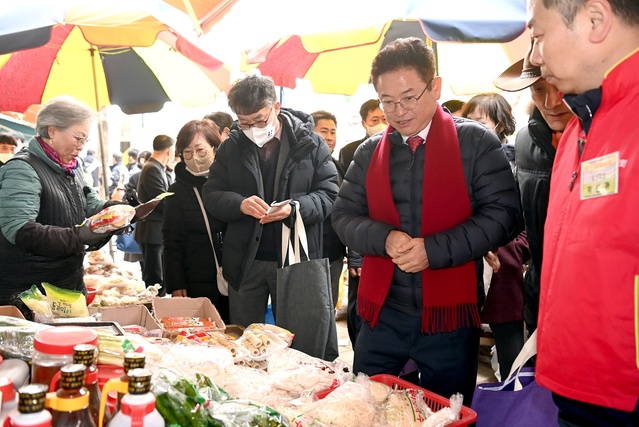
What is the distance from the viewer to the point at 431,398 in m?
1.99

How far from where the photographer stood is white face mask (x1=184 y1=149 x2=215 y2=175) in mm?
3687

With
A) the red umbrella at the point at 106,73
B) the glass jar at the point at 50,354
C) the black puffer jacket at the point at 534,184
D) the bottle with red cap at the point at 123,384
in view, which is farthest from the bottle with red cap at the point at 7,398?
the red umbrella at the point at 106,73

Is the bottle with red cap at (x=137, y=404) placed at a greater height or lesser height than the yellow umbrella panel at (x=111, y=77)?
lesser

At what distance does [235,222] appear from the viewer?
10.6ft

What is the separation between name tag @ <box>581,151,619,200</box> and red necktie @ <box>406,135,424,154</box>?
1082mm

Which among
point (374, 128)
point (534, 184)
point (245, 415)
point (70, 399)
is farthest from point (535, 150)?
point (374, 128)

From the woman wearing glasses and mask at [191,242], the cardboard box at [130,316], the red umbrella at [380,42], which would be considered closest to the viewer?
the cardboard box at [130,316]

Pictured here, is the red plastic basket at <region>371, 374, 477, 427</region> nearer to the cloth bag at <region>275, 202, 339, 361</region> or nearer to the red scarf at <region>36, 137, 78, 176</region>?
the cloth bag at <region>275, 202, 339, 361</region>

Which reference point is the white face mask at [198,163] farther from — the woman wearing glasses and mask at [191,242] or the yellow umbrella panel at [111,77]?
the yellow umbrella panel at [111,77]

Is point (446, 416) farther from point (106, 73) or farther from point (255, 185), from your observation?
point (106, 73)

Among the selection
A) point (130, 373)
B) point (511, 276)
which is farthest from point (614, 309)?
point (511, 276)

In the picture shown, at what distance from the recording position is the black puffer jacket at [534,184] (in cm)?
214

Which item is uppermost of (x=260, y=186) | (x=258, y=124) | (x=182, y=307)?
(x=258, y=124)

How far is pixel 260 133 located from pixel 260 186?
11.4 inches
